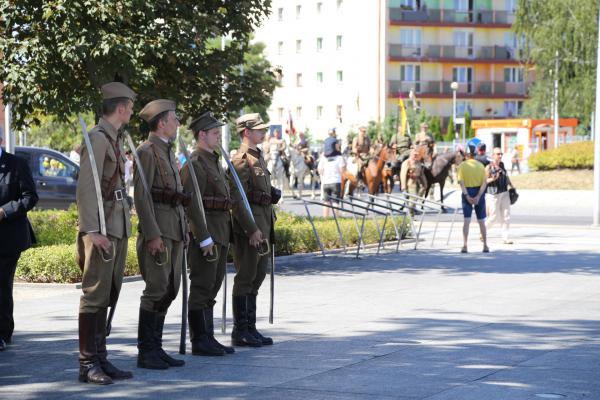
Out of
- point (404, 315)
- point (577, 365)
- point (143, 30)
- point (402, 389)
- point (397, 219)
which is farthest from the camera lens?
point (397, 219)

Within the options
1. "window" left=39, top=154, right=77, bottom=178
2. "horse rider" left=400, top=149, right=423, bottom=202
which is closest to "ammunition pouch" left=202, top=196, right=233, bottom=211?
"window" left=39, top=154, right=77, bottom=178

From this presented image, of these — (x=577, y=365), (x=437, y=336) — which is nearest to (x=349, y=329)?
(x=437, y=336)

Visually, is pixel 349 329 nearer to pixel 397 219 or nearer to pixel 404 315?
pixel 404 315

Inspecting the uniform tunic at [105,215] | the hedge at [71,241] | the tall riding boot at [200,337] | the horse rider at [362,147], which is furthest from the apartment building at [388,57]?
the uniform tunic at [105,215]

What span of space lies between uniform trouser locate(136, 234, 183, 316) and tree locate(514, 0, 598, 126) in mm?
48175

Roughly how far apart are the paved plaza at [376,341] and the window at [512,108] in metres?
82.8

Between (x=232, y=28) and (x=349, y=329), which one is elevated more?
(x=232, y=28)

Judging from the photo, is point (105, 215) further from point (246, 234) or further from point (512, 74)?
point (512, 74)

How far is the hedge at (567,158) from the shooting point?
163 ft

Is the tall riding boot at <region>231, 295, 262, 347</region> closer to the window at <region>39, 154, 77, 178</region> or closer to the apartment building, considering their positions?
the window at <region>39, 154, 77, 178</region>

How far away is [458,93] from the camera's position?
97.5 m

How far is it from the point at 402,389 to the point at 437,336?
8.83 feet

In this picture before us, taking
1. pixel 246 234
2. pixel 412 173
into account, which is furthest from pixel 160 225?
pixel 412 173

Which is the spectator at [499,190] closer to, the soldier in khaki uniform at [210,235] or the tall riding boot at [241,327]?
the tall riding boot at [241,327]
